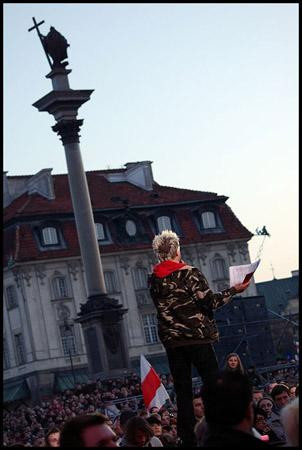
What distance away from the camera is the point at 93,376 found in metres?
60.9

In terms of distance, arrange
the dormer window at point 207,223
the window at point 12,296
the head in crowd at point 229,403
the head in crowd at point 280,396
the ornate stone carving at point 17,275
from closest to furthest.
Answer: the head in crowd at point 229,403 → the head in crowd at point 280,396 → the ornate stone carving at point 17,275 → the window at point 12,296 → the dormer window at point 207,223

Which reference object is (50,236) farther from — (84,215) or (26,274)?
(84,215)

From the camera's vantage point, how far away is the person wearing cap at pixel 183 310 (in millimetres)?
11352

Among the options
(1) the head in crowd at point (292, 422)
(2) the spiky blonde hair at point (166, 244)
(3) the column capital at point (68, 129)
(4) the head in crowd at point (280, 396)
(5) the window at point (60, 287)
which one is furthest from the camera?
(5) the window at point (60, 287)

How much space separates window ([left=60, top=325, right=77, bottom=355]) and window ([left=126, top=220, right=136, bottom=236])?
29.2 feet

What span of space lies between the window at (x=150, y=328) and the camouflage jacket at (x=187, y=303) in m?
83.6

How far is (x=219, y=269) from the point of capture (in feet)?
325

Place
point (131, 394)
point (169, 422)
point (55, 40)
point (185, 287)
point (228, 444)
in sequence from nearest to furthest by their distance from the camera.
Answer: point (228, 444) → point (185, 287) → point (169, 422) → point (131, 394) → point (55, 40)

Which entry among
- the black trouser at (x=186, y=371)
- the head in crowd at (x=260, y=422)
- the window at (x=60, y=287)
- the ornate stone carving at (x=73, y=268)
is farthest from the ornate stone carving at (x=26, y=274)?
the black trouser at (x=186, y=371)

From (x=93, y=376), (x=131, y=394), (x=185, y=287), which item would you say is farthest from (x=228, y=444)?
(x=93, y=376)

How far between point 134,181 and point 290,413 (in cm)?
9460

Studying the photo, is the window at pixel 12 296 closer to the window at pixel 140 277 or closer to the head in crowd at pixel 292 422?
the window at pixel 140 277

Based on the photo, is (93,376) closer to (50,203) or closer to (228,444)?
(50,203)

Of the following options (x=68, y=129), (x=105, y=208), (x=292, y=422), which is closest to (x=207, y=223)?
(x=105, y=208)
